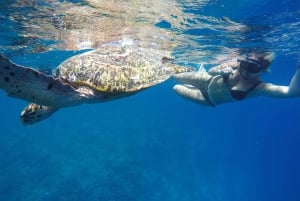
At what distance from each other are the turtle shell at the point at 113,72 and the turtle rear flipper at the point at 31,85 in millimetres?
1437

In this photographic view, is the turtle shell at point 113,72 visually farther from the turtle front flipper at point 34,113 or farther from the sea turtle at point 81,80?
the turtle front flipper at point 34,113

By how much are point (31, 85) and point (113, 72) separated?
291 cm

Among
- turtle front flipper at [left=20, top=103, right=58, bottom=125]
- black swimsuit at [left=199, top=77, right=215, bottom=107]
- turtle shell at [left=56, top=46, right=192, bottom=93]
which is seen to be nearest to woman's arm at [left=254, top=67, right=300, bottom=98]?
black swimsuit at [left=199, top=77, right=215, bottom=107]

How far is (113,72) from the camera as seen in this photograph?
7.59m

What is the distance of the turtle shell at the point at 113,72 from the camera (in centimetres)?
720

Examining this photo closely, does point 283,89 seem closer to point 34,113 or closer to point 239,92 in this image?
point 239,92

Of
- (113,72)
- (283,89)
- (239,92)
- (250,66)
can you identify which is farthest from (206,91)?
(113,72)

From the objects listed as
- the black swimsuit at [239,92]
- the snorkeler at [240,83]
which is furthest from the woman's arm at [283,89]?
the black swimsuit at [239,92]

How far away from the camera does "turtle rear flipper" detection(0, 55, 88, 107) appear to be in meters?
4.59

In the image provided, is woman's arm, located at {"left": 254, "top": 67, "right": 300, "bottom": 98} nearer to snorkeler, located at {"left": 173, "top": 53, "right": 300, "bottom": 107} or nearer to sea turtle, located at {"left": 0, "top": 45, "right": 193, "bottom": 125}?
snorkeler, located at {"left": 173, "top": 53, "right": 300, "bottom": 107}

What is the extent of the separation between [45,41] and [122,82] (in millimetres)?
11039

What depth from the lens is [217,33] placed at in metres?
14.4

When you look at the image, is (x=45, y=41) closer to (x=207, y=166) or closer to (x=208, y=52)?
(x=208, y=52)

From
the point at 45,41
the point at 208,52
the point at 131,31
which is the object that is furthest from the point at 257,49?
the point at 45,41
